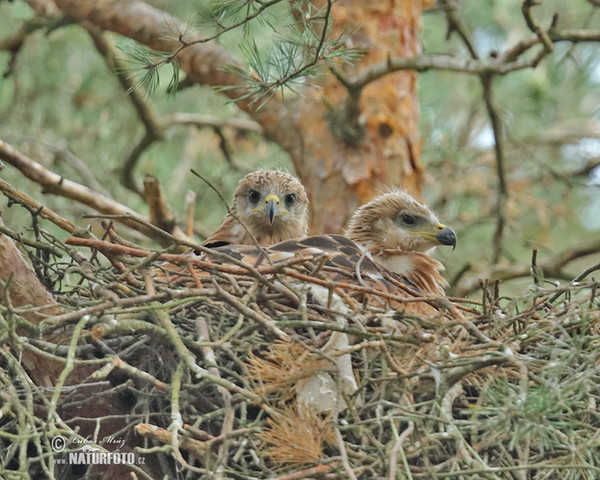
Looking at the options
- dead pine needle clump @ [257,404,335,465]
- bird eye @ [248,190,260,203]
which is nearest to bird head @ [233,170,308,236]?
bird eye @ [248,190,260,203]

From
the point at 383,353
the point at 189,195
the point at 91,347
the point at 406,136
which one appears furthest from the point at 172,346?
the point at 406,136

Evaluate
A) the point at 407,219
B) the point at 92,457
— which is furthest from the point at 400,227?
the point at 92,457

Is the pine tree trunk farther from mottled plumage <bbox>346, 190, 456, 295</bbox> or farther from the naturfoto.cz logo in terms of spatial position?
the naturfoto.cz logo

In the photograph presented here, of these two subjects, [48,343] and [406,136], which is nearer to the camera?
[48,343]

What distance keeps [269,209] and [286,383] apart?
8.31ft

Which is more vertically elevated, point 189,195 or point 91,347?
point 189,195

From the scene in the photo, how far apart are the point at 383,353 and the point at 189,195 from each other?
9.46 feet

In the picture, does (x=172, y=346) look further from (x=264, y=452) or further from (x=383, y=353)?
(x=383, y=353)

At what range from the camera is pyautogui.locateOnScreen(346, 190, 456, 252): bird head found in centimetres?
561

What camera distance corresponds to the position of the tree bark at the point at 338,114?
6.43 metres

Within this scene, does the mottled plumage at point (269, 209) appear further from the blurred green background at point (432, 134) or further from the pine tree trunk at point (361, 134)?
the blurred green background at point (432, 134)

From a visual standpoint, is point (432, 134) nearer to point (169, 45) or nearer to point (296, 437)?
point (169, 45)

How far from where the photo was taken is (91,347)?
3.69 metres

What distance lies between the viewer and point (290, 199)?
250 inches
